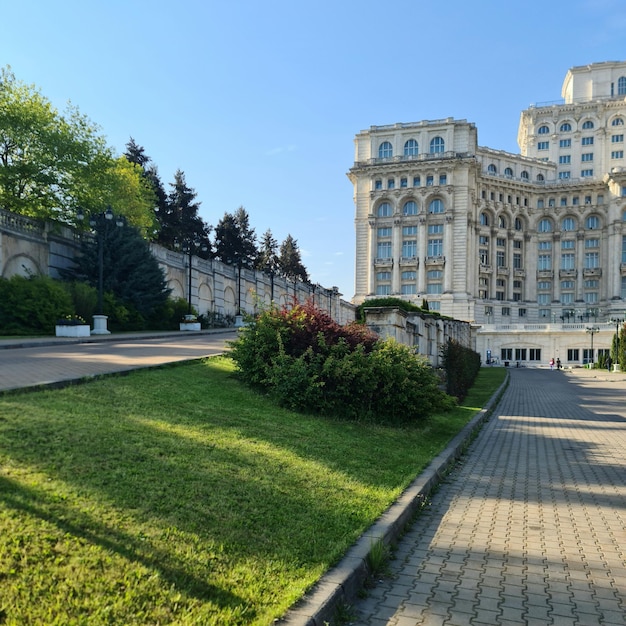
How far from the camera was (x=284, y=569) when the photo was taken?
13.9ft

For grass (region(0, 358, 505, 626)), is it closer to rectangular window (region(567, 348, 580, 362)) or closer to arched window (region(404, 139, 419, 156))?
rectangular window (region(567, 348, 580, 362))

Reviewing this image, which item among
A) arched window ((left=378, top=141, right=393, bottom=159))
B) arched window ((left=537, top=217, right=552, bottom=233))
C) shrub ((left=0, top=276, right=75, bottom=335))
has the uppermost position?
arched window ((left=378, top=141, right=393, bottom=159))

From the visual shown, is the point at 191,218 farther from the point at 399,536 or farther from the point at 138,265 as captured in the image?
the point at 399,536

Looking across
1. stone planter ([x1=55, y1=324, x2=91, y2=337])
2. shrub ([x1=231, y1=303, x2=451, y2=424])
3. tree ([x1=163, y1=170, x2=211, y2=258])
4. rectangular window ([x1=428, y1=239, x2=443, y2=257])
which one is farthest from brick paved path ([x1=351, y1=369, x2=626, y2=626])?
rectangular window ([x1=428, y1=239, x2=443, y2=257])

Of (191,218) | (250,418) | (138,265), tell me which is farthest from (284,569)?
(191,218)

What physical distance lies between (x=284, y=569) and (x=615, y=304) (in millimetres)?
101059

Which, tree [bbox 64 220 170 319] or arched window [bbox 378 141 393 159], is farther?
arched window [bbox 378 141 393 159]

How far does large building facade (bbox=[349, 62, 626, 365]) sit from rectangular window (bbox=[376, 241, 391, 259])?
0.18 m

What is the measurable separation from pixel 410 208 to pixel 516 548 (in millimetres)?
92063

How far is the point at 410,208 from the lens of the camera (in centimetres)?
9419

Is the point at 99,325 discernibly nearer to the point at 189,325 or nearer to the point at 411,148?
the point at 189,325

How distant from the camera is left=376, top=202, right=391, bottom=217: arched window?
312ft

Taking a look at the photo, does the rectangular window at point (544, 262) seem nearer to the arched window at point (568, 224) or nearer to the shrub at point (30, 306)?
the arched window at point (568, 224)

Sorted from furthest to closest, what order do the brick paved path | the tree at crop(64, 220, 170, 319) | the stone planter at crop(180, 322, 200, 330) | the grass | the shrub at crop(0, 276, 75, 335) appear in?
1. the stone planter at crop(180, 322, 200, 330)
2. the tree at crop(64, 220, 170, 319)
3. the shrub at crop(0, 276, 75, 335)
4. the brick paved path
5. the grass
